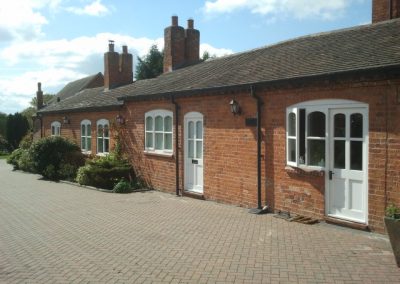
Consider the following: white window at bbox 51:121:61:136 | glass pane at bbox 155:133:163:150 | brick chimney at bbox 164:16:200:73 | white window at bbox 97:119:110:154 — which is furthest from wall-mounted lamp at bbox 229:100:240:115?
white window at bbox 51:121:61:136

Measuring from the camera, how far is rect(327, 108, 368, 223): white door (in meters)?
8.38

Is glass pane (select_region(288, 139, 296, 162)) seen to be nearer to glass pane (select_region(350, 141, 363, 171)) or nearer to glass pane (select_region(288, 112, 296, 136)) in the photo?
glass pane (select_region(288, 112, 296, 136))

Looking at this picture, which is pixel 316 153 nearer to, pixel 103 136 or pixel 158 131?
pixel 158 131

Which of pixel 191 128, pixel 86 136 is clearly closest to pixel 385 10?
pixel 191 128

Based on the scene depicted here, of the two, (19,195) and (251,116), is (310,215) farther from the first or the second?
(19,195)

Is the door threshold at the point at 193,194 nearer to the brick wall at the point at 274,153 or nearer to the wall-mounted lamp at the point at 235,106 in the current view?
the brick wall at the point at 274,153

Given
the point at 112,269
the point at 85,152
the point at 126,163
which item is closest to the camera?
the point at 112,269

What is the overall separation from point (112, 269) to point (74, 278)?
59 cm

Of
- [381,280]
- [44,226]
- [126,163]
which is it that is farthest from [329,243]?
[126,163]

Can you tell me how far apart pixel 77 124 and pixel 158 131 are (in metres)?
8.04

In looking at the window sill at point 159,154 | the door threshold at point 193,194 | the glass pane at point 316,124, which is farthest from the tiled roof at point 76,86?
the glass pane at point 316,124

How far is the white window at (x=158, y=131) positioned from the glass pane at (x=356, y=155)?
6633mm

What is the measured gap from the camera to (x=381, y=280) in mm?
5895

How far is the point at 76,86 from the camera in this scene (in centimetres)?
4512
